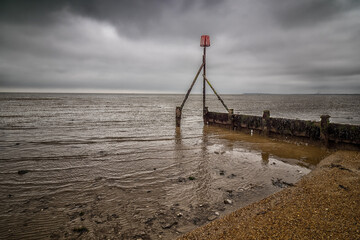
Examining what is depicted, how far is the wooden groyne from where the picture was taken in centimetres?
916

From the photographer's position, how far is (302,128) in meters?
10.9

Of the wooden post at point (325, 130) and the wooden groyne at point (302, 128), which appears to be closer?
the wooden groyne at point (302, 128)

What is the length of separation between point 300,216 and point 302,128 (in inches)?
333

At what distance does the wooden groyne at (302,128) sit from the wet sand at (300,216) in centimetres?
457

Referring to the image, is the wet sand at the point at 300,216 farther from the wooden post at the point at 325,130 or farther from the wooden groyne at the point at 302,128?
the wooden post at the point at 325,130

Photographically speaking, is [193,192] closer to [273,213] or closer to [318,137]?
[273,213]

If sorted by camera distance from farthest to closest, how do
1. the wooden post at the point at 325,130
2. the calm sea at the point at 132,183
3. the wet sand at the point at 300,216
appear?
1. the wooden post at the point at 325,130
2. the calm sea at the point at 132,183
3. the wet sand at the point at 300,216

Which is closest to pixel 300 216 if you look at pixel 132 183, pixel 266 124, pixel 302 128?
pixel 132 183

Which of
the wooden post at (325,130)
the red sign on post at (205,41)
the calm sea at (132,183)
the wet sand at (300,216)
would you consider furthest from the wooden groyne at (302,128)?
the red sign on post at (205,41)

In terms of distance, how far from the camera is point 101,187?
19.0ft

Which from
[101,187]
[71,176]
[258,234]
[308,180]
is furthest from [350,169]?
[71,176]

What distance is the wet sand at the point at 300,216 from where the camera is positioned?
11.0ft

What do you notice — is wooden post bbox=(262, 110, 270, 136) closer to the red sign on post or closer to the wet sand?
the wet sand

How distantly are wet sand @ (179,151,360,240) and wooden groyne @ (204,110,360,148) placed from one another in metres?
4.57
